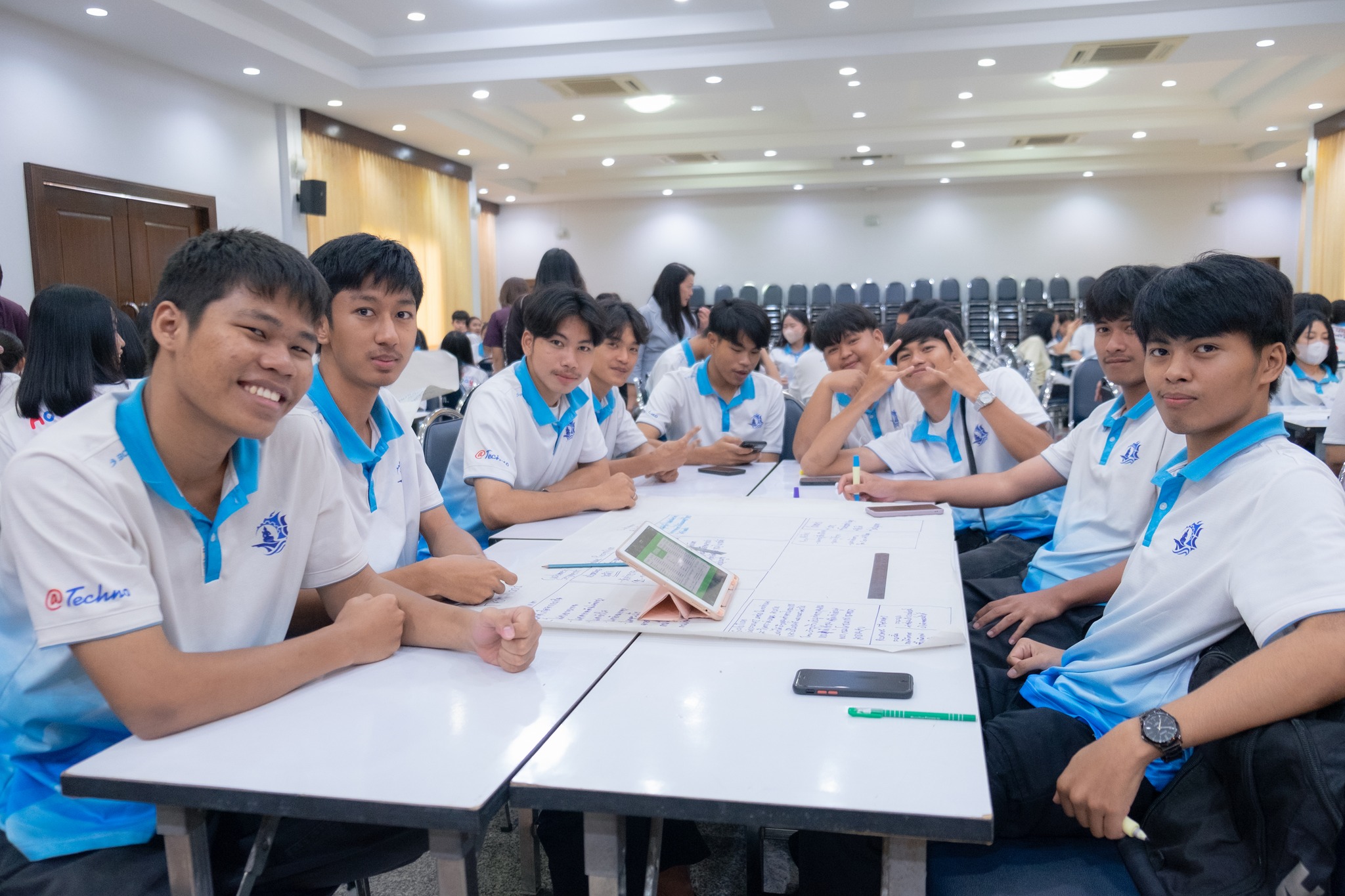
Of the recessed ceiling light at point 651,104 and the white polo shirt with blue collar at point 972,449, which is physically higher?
the recessed ceiling light at point 651,104

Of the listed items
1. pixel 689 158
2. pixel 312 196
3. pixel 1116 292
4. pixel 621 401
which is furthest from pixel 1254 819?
pixel 689 158

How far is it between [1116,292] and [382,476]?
5.77 ft

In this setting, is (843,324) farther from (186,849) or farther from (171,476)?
(186,849)

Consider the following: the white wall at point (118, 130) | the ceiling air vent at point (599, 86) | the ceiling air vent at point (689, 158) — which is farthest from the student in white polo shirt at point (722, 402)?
the ceiling air vent at point (689, 158)

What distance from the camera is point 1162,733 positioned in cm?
107

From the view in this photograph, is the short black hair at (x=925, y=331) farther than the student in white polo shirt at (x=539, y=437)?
→ Yes

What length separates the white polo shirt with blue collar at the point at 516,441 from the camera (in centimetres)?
236

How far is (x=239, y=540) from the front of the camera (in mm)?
1257

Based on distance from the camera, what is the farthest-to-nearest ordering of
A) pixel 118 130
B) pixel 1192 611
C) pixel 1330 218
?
pixel 1330 218
pixel 118 130
pixel 1192 611

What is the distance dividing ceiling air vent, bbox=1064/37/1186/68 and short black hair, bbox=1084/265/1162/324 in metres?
6.55

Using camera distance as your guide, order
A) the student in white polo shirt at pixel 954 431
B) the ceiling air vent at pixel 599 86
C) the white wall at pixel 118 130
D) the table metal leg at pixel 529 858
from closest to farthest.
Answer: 1. the table metal leg at pixel 529 858
2. the student in white polo shirt at pixel 954 431
3. the white wall at pixel 118 130
4. the ceiling air vent at pixel 599 86

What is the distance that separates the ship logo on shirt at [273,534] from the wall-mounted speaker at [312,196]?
8.78 metres

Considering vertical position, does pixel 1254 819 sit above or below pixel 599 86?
below

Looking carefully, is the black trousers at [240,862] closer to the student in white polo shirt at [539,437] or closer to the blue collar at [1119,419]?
the student in white polo shirt at [539,437]
